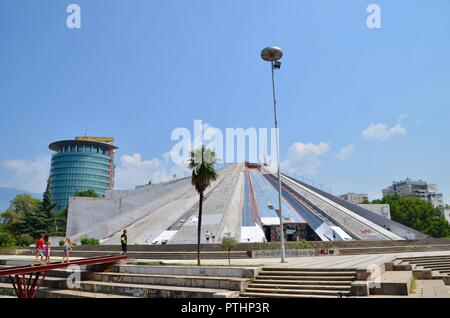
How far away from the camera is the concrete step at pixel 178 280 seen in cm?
991

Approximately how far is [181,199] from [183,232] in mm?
10974

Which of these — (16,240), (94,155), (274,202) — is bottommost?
(16,240)

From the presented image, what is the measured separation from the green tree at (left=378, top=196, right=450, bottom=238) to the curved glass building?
93.3 m

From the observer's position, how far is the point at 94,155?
114 m

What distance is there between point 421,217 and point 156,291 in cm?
5893

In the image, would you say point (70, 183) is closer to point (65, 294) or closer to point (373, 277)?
point (65, 294)

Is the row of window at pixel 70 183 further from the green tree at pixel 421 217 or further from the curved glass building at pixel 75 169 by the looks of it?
the green tree at pixel 421 217

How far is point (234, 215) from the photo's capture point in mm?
28141

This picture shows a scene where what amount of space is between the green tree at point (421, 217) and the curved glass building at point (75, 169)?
93.3 metres

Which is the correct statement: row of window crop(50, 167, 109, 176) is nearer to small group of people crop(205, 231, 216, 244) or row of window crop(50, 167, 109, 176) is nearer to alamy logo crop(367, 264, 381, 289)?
small group of people crop(205, 231, 216, 244)

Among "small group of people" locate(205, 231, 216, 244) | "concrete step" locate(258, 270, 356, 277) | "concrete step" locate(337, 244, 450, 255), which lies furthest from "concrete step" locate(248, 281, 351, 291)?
"small group of people" locate(205, 231, 216, 244)

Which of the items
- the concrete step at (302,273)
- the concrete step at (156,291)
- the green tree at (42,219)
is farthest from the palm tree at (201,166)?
the green tree at (42,219)

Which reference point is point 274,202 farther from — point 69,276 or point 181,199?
point 69,276
